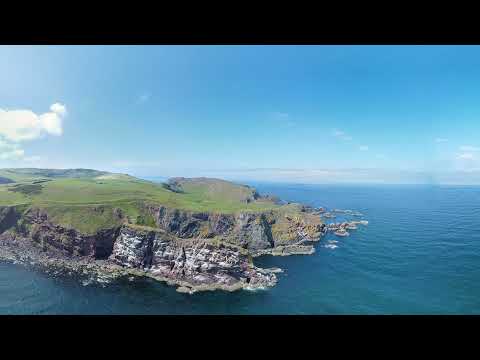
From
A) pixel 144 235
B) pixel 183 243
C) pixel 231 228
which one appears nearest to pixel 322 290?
pixel 183 243

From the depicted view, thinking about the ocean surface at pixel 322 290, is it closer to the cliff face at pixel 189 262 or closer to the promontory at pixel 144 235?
the cliff face at pixel 189 262

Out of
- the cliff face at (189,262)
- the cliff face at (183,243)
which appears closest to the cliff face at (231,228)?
the cliff face at (183,243)

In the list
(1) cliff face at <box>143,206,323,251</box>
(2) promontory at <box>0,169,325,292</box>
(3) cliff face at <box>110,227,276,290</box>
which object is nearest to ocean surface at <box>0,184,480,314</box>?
Result: (3) cliff face at <box>110,227,276,290</box>

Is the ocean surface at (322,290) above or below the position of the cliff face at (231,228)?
below

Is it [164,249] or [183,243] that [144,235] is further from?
[183,243]

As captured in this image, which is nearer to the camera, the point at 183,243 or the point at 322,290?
the point at 322,290

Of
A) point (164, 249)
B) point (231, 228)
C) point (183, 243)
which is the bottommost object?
point (164, 249)

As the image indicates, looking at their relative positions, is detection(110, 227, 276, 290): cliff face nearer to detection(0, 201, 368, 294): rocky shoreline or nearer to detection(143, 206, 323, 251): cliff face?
detection(0, 201, 368, 294): rocky shoreline
